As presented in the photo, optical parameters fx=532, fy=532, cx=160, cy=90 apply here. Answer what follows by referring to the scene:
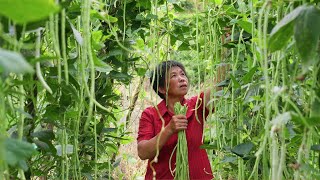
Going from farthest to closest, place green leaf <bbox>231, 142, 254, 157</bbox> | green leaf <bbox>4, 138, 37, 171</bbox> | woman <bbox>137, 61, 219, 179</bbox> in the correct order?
woman <bbox>137, 61, 219, 179</bbox> → green leaf <bbox>231, 142, 254, 157</bbox> → green leaf <bbox>4, 138, 37, 171</bbox>

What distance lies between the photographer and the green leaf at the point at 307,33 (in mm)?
658

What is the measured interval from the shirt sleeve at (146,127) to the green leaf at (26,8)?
1530mm

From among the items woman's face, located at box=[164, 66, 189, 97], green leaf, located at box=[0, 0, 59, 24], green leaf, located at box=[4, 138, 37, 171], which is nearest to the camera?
green leaf, located at box=[0, 0, 59, 24]

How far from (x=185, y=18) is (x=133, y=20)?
0.32m

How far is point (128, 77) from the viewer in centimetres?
165

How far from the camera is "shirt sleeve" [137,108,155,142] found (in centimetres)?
194

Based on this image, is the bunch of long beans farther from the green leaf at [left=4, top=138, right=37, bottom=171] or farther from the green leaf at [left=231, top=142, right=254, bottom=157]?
the green leaf at [left=4, top=138, right=37, bottom=171]

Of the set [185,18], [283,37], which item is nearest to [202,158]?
[185,18]

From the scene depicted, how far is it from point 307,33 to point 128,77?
3.36 feet

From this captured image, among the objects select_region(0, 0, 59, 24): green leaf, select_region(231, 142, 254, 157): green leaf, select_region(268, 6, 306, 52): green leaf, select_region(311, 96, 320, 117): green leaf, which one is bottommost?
select_region(231, 142, 254, 157): green leaf

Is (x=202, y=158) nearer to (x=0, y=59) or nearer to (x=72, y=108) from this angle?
(x=72, y=108)

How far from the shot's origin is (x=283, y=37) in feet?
2.43

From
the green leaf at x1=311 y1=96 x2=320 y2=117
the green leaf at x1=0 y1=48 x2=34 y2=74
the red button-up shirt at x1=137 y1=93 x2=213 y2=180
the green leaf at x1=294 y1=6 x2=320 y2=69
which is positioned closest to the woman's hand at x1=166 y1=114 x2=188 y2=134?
the red button-up shirt at x1=137 y1=93 x2=213 y2=180

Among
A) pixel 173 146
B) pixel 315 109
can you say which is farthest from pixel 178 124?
pixel 315 109
